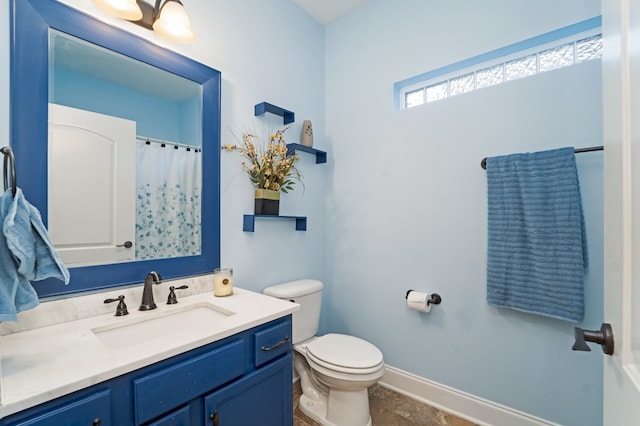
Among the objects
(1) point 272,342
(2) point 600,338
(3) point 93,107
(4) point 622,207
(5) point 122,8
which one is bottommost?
(1) point 272,342

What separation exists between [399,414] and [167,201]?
182cm

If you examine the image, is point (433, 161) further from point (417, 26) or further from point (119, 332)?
point (119, 332)

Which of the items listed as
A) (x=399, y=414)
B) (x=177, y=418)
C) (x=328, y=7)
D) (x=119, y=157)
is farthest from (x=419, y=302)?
(x=328, y=7)

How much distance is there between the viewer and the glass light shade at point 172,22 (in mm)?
1324

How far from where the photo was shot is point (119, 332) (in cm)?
114

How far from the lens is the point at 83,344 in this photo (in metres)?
0.95

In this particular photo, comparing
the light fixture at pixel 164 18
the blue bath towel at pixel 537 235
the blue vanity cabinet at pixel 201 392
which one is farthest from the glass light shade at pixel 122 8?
the blue bath towel at pixel 537 235

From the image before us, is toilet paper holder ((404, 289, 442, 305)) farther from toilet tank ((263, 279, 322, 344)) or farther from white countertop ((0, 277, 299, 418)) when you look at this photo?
white countertop ((0, 277, 299, 418))

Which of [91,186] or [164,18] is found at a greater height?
[164,18]

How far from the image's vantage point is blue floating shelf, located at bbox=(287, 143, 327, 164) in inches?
80.3

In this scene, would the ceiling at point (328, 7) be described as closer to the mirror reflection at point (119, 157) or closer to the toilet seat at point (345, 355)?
the mirror reflection at point (119, 157)

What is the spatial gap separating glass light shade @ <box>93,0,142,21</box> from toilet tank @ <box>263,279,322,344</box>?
153 centimetres

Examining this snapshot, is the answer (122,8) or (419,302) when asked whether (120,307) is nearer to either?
(122,8)

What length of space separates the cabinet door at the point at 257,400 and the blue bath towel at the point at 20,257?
617 mm
